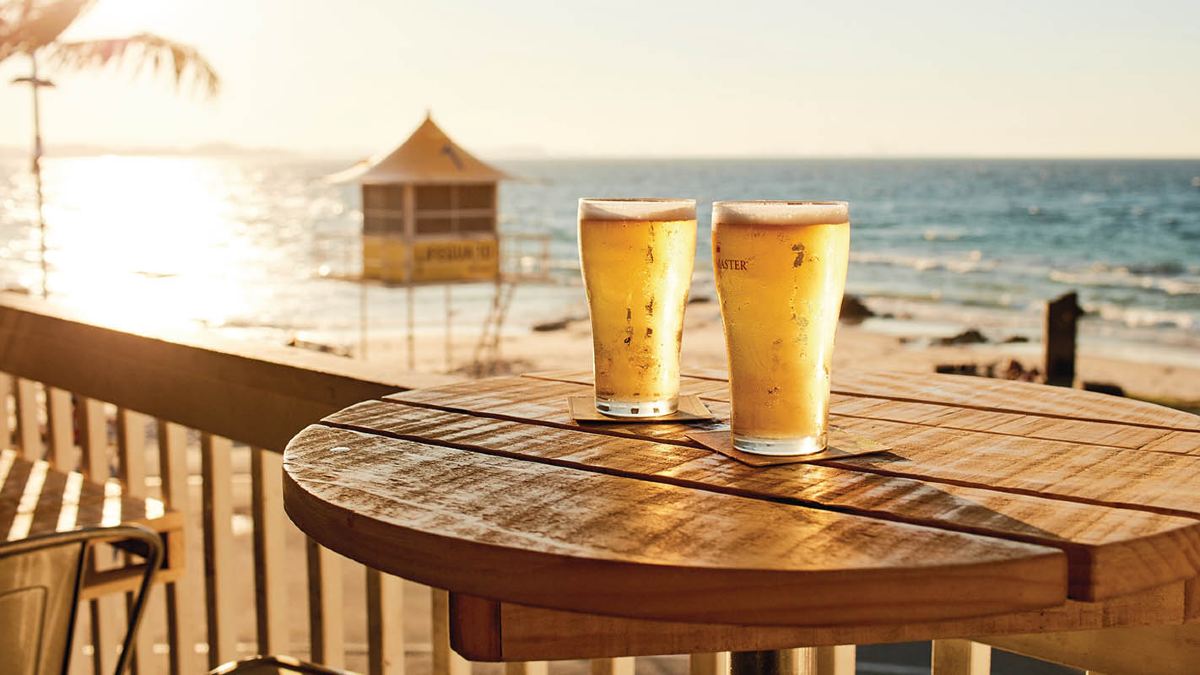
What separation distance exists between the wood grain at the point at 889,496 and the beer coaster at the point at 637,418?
0.04 m

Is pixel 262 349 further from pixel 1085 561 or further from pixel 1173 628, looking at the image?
pixel 1085 561

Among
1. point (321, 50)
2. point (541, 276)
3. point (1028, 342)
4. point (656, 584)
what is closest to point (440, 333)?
point (541, 276)

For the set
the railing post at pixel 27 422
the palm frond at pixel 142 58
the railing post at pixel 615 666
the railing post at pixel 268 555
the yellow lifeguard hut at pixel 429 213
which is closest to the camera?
the railing post at pixel 615 666

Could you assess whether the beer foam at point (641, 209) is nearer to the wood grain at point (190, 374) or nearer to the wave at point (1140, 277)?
the wood grain at point (190, 374)

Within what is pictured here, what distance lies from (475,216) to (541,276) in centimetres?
173

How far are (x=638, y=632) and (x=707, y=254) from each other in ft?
19.0

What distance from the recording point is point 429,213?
21.8 meters

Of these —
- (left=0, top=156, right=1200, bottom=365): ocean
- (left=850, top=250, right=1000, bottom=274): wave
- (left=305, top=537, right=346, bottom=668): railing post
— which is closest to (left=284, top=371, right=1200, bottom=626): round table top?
(left=305, top=537, right=346, bottom=668): railing post

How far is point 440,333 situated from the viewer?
85.5 feet

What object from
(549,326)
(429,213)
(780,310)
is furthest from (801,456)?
(549,326)

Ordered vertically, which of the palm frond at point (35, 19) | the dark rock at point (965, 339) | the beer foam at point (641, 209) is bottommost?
the dark rock at point (965, 339)

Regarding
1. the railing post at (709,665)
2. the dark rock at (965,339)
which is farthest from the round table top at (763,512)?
the dark rock at (965,339)

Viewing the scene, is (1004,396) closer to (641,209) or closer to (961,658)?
(961,658)

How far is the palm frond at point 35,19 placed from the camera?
19.8 feet
